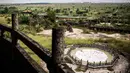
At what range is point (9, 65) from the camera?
37.0ft

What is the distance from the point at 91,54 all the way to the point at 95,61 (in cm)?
292

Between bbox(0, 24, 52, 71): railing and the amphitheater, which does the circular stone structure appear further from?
bbox(0, 24, 52, 71): railing

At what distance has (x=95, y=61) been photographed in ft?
75.6

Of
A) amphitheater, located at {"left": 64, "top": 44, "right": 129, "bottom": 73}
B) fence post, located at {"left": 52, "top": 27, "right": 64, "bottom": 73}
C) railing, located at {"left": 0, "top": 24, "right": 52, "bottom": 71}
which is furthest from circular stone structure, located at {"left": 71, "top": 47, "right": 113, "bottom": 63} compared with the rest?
fence post, located at {"left": 52, "top": 27, "right": 64, "bottom": 73}

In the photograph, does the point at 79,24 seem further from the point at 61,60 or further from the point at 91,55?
the point at 61,60

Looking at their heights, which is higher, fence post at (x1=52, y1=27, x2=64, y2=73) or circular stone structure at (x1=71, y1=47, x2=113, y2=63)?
fence post at (x1=52, y1=27, x2=64, y2=73)

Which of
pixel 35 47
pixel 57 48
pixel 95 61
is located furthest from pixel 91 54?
pixel 57 48

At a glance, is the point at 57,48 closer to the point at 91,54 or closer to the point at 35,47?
the point at 35,47

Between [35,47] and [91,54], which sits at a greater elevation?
[35,47]

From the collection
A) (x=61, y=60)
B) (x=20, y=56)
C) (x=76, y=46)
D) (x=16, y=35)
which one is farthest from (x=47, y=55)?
(x=76, y=46)

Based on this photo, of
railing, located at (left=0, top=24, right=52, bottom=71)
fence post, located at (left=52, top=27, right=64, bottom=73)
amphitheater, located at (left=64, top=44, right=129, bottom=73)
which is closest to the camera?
fence post, located at (left=52, top=27, right=64, bottom=73)

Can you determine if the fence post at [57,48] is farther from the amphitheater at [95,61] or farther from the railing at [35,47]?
the amphitheater at [95,61]

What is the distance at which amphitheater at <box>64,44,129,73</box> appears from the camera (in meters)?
20.4

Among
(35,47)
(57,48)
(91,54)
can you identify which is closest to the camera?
(57,48)
